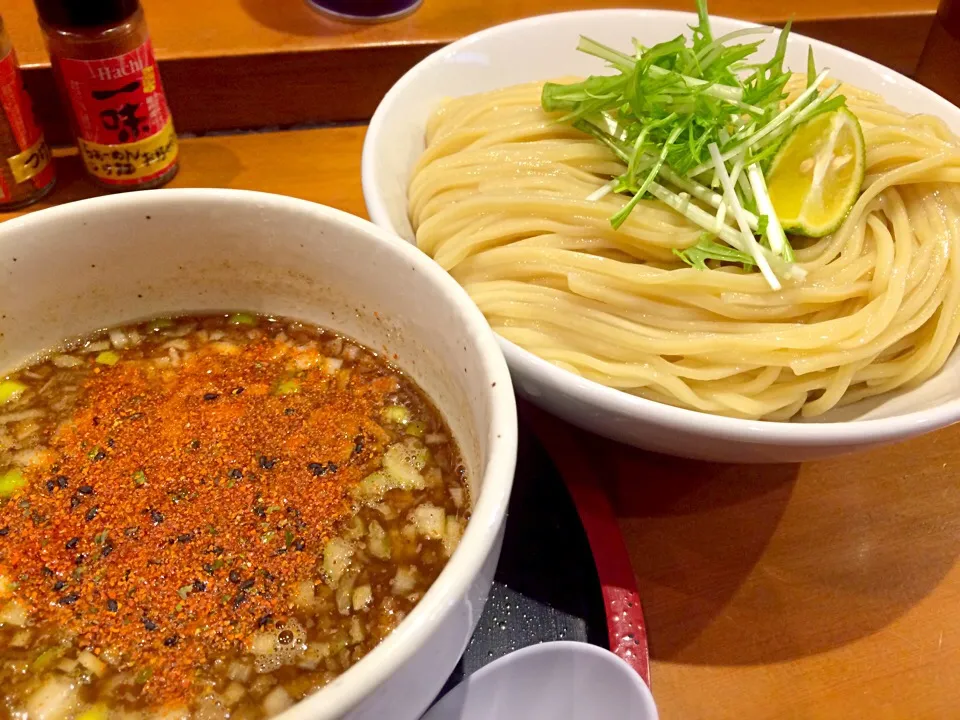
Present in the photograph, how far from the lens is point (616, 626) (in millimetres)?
1124

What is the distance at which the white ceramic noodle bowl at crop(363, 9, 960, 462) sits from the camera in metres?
1.08

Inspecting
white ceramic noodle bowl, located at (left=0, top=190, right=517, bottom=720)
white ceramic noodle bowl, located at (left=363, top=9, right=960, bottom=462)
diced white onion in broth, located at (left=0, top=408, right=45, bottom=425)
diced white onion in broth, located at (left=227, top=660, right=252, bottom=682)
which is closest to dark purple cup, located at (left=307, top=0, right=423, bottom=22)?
white ceramic noodle bowl, located at (left=363, top=9, right=960, bottom=462)

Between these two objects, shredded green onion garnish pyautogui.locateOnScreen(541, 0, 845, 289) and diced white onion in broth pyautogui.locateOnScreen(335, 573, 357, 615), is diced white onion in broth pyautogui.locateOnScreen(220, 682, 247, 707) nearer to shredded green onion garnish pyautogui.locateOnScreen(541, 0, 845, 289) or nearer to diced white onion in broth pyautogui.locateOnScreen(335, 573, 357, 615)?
diced white onion in broth pyautogui.locateOnScreen(335, 573, 357, 615)

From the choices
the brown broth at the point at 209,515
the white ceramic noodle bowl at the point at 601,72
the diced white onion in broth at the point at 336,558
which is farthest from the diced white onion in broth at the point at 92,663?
the white ceramic noodle bowl at the point at 601,72

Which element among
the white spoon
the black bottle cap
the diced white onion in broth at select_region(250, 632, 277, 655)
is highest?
the black bottle cap

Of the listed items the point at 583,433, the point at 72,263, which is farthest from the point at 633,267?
the point at 72,263

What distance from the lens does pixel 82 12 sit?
5.36 feet

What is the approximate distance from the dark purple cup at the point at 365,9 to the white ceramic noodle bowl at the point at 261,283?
1.32m

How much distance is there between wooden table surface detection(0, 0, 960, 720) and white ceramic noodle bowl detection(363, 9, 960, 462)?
0.56 ft

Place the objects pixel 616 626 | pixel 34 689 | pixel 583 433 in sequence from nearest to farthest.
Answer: pixel 34 689, pixel 616 626, pixel 583 433

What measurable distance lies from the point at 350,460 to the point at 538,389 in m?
0.31

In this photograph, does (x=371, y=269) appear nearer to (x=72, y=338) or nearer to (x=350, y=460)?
(x=350, y=460)

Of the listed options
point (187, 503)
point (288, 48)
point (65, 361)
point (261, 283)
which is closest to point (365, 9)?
point (288, 48)

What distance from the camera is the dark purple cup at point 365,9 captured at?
2.27 m
